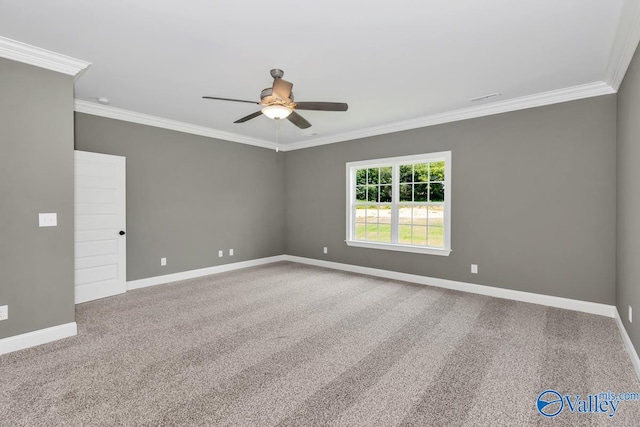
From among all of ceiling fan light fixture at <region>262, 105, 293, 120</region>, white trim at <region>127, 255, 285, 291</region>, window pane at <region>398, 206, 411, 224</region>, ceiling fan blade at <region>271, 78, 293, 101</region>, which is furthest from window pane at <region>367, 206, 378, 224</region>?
ceiling fan blade at <region>271, 78, 293, 101</region>

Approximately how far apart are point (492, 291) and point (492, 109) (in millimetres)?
2554

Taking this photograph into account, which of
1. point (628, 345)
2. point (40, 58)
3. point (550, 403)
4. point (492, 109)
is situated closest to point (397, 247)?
point (492, 109)

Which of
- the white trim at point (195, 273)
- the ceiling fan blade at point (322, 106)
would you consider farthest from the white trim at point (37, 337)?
the ceiling fan blade at point (322, 106)

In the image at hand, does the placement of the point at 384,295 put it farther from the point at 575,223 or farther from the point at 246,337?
the point at 575,223

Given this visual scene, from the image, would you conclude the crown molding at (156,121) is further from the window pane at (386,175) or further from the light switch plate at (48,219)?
the window pane at (386,175)

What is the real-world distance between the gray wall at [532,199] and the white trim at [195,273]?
2714 mm

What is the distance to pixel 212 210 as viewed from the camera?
18.6ft

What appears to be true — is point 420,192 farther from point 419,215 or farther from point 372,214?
point 372,214

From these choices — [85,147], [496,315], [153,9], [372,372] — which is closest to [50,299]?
[85,147]

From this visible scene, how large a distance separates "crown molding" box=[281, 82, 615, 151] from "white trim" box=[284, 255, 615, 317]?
97.0 inches

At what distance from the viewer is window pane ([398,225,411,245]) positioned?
17.0 feet

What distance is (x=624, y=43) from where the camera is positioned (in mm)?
2521

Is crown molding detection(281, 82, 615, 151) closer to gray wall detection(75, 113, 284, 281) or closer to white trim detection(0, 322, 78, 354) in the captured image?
gray wall detection(75, 113, 284, 281)

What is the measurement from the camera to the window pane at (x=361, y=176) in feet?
19.0
